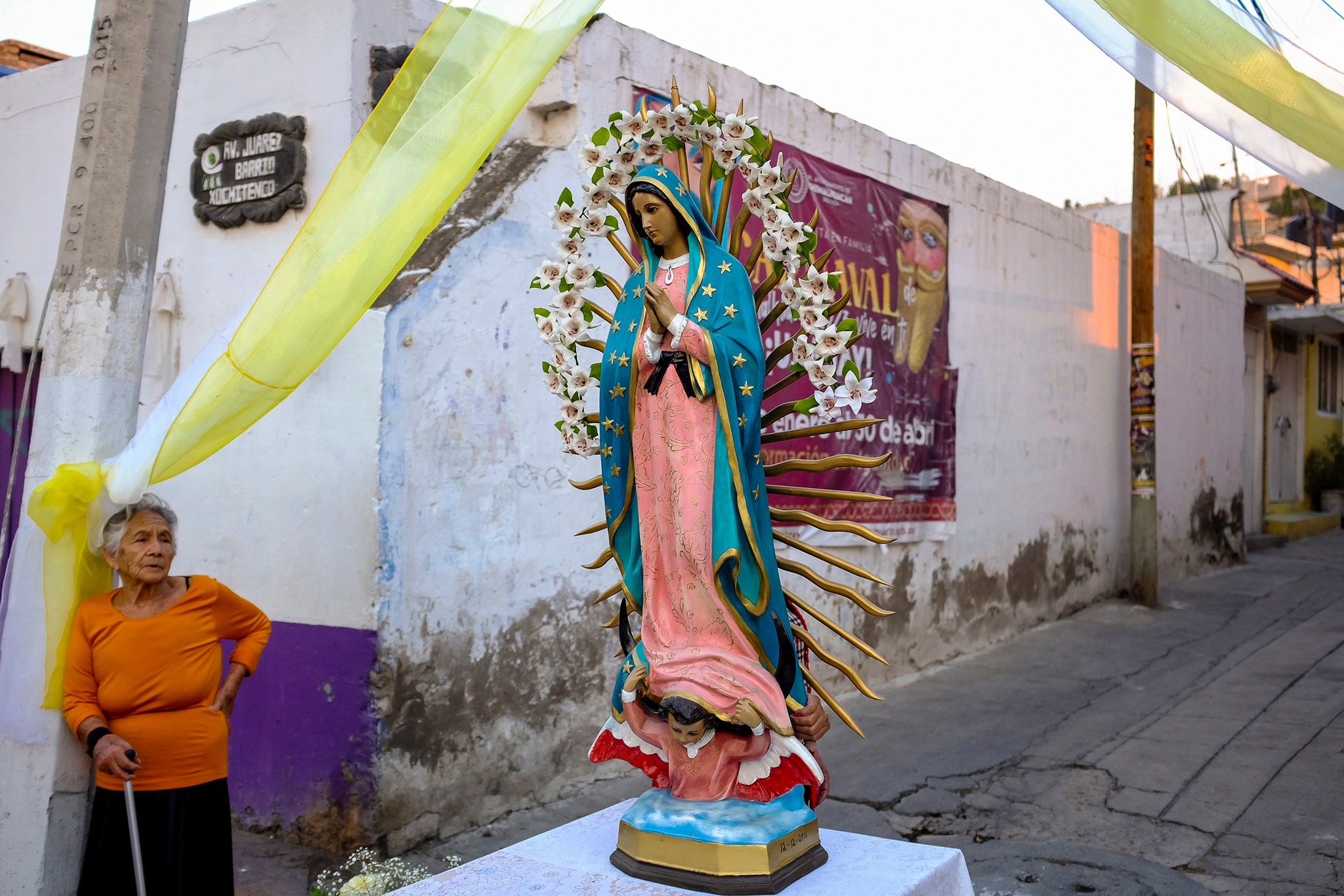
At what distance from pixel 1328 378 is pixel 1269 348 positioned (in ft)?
12.8

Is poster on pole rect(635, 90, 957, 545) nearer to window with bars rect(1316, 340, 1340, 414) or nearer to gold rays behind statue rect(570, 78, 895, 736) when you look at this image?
gold rays behind statue rect(570, 78, 895, 736)

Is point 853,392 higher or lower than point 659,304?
lower

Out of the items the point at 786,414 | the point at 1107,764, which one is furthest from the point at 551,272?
the point at 1107,764

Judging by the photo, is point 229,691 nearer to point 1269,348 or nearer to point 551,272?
point 551,272

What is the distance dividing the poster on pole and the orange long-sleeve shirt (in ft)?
11.5

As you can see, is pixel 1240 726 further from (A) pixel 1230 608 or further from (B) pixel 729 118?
(B) pixel 729 118

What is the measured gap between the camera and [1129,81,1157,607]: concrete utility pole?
374 inches

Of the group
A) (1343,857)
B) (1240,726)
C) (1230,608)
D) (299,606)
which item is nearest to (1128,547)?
(1230,608)

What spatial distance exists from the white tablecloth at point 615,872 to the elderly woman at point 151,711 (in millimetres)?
778

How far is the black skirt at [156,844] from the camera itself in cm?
297

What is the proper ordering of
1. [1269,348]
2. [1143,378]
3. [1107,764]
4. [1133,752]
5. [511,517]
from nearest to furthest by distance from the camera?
[511,517], [1107,764], [1133,752], [1143,378], [1269,348]

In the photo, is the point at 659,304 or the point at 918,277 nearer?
the point at 659,304

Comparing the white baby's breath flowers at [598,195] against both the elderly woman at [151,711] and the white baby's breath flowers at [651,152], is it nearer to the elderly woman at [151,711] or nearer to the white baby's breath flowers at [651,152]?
the white baby's breath flowers at [651,152]

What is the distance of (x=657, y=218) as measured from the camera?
8.84 ft
